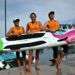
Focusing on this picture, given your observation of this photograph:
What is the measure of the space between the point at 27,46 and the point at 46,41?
713 mm

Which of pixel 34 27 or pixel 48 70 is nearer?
pixel 34 27

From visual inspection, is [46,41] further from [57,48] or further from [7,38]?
[7,38]

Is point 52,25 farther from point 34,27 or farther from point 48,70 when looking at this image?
point 48,70

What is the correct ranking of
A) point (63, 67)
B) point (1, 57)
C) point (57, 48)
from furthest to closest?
1. point (1, 57)
2. point (63, 67)
3. point (57, 48)

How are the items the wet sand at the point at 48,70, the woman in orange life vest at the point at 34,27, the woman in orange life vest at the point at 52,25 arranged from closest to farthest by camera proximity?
the woman in orange life vest at the point at 34,27, the woman in orange life vest at the point at 52,25, the wet sand at the point at 48,70

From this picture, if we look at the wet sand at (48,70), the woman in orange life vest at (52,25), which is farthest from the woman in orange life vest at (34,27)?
the wet sand at (48,70)

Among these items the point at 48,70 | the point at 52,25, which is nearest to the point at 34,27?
the point at 52,25

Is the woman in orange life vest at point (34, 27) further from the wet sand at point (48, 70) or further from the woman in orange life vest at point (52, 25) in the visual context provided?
the wet sand at point (48, 70)

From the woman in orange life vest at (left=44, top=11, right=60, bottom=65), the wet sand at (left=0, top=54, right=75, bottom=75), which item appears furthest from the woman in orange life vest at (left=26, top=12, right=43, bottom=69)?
the wet sand at (left=0, top=54, right=75, bottom=75)

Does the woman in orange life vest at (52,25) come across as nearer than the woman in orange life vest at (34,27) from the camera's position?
No

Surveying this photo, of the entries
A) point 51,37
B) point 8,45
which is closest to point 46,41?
point 51,37

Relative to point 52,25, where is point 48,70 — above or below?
below

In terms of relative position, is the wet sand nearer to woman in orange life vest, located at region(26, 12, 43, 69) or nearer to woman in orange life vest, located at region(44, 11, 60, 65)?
woman in orange life vest, located at region(26, 12, 43, 69)

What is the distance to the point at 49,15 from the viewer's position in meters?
16.1
